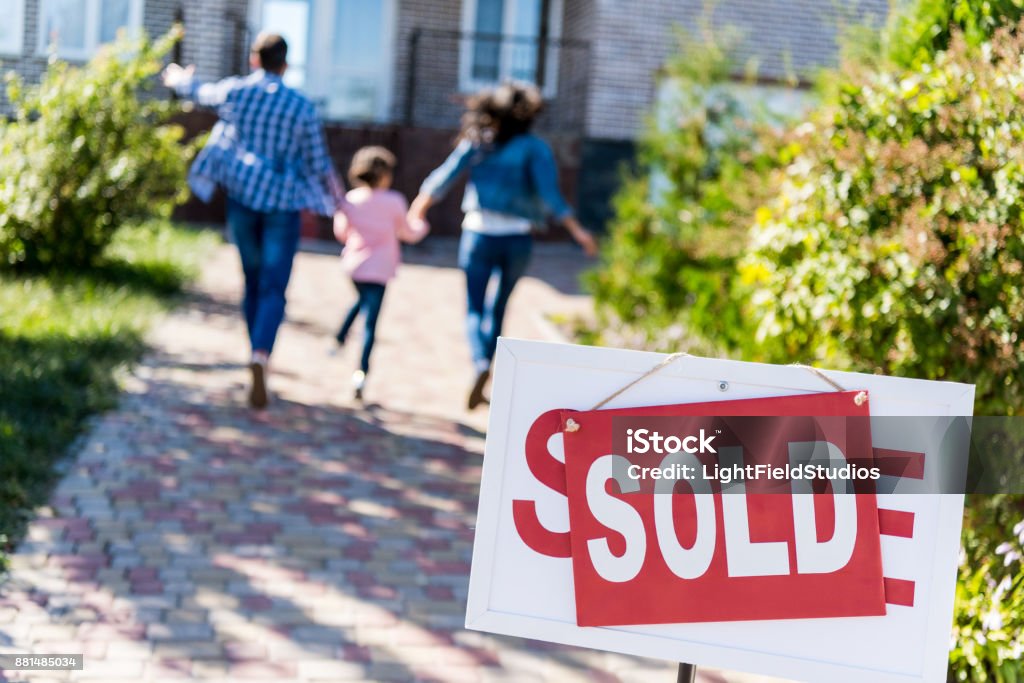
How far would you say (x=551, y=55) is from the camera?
18.8 metres

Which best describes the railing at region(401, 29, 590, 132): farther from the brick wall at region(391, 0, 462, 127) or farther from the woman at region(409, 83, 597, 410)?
the woman at region(409, 83, 597, 410)

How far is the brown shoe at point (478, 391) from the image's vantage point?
22.0 feet

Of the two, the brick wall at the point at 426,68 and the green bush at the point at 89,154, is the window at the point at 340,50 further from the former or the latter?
the green bush at the point at 89,154

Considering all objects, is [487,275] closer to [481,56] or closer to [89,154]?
[89,154]

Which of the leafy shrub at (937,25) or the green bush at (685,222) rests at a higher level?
the leafy shrub at (937,25)

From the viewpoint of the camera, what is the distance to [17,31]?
784 centimetres

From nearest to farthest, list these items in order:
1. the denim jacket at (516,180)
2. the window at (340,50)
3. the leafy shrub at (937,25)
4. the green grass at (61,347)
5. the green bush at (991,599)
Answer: the green bush at (991,599), the leafy shrub at (937,25), the green grass at (61,347), the denim jacket at (516,180), the window at (340,50)

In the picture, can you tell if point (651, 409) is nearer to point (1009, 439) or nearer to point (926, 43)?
point (1009, 439)

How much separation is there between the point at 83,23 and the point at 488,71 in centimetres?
924

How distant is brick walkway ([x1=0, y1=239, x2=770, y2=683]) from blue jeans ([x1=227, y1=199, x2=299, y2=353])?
1.64ft

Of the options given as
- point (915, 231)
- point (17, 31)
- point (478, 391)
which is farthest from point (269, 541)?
point (17, 31)

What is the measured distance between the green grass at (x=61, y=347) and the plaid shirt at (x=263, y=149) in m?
A: 1.26

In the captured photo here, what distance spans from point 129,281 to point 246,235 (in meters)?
3.93

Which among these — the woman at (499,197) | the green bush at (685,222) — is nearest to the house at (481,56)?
the green bush at (685,222)
